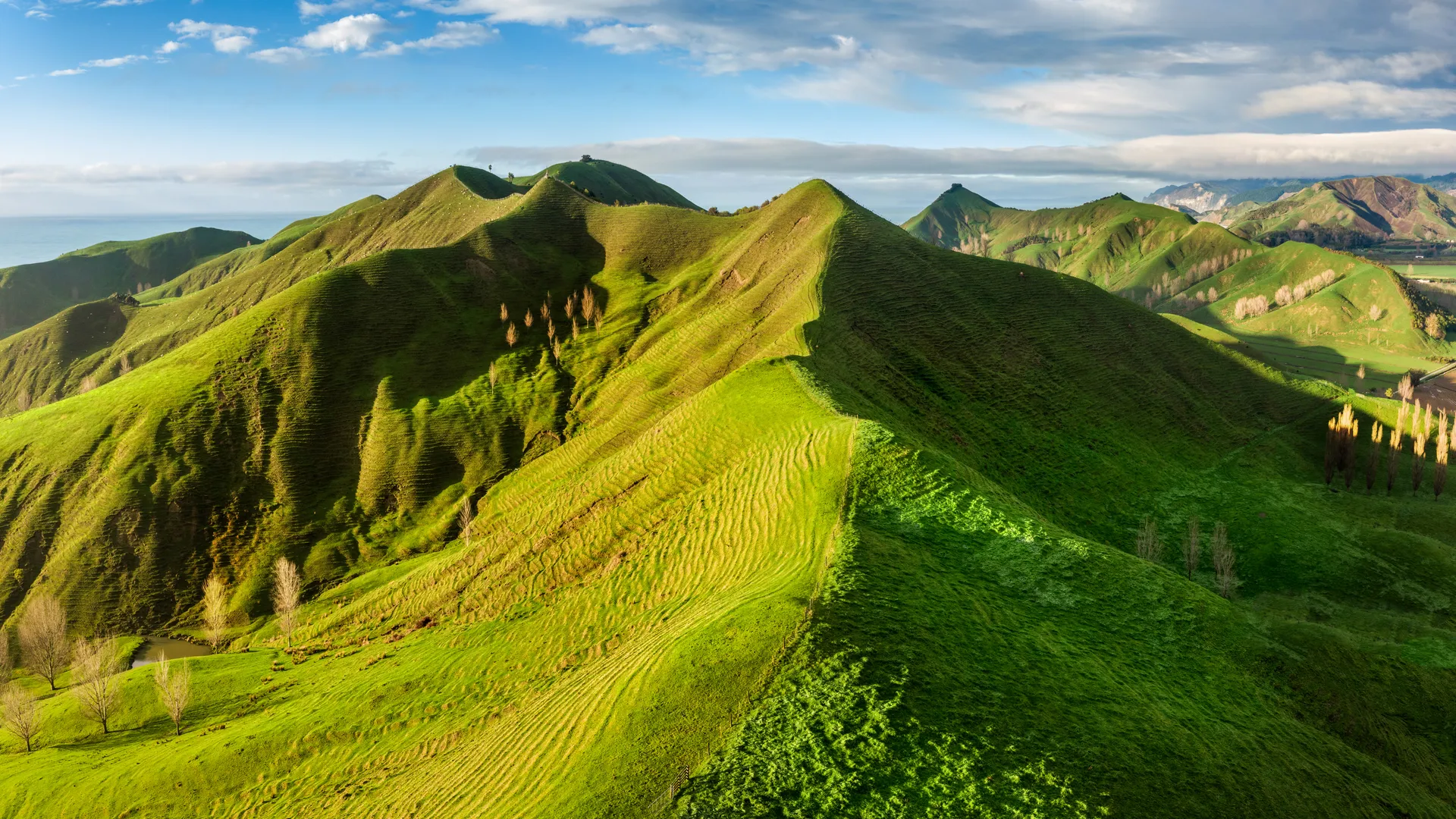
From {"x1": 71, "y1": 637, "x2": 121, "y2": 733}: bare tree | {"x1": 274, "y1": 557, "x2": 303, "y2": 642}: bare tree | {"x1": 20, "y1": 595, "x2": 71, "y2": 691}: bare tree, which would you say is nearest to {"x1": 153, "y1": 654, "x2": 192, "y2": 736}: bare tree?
{"x1": 71, "y1": 637, "x2": 121, "y2": 733}: bare tree

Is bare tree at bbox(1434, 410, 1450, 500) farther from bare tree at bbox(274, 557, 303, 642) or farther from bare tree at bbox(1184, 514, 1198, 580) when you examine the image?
bare tree at bbox(274, 557, 303, 642)

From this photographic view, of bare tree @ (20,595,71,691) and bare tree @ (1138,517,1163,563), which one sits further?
bare tree @ (20,595,71,691)

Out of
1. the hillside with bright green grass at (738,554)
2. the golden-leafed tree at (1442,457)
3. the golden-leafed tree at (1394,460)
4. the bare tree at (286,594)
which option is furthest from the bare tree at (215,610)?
Answer: the golden-leafed tree at (1442,457)

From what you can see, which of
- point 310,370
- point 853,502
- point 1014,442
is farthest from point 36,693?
point 1014,442

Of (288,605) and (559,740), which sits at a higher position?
(559,740)

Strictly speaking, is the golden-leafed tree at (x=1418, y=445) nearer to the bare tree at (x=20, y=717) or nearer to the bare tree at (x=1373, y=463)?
the bare tree at (x=1373, y=463)

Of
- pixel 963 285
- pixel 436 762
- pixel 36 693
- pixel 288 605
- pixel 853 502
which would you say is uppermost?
pixel 963 285

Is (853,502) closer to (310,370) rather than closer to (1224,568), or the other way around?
(1224,568)
